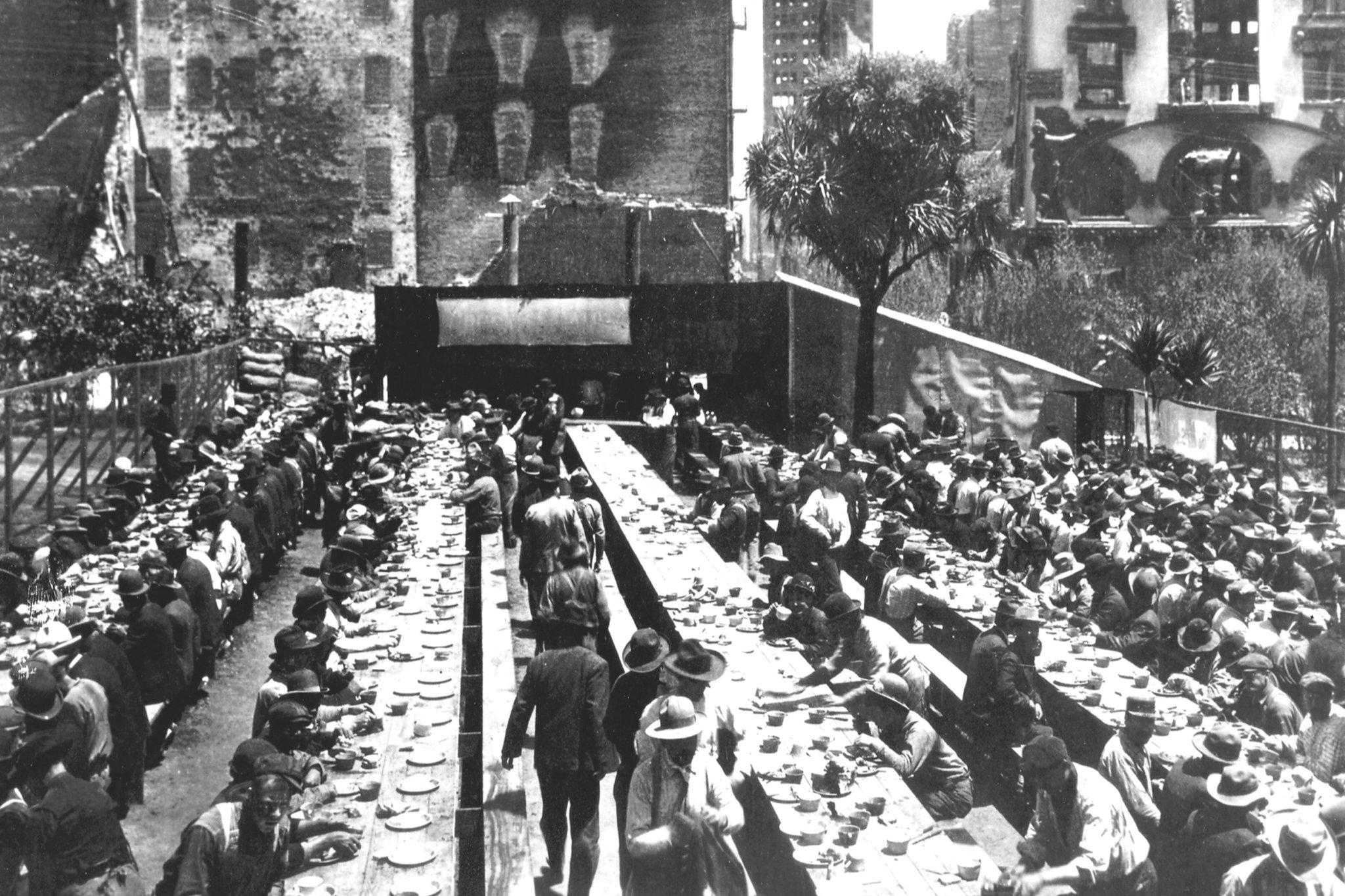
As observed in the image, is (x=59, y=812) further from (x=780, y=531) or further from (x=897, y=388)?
(x=897, y=388)

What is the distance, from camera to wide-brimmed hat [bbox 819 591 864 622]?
30.9ft

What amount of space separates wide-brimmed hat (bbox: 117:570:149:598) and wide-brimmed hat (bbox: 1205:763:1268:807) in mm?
7462

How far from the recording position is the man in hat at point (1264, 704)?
8.80 metres

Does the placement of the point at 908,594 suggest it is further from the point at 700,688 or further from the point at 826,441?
the point at 826,441

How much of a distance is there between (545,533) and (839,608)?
3574 mm

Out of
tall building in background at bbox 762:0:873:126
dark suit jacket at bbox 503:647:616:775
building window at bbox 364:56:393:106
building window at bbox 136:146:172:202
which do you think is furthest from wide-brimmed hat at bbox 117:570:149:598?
tall building in background at bbox 762:0:873:126

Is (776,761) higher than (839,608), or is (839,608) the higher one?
(839,608)

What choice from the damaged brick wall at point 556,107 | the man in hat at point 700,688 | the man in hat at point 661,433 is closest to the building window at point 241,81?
the damaged brick wall at point 556,107

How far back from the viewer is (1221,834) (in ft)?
22.8

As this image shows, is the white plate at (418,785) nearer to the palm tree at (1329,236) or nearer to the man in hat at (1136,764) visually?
the man in hat at (1136,764)

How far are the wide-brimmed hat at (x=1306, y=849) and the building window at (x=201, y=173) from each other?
41286mm

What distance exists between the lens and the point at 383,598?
1160 centimetres

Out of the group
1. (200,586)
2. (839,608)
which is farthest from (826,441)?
(839,608)

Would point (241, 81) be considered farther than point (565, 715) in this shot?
Yes
